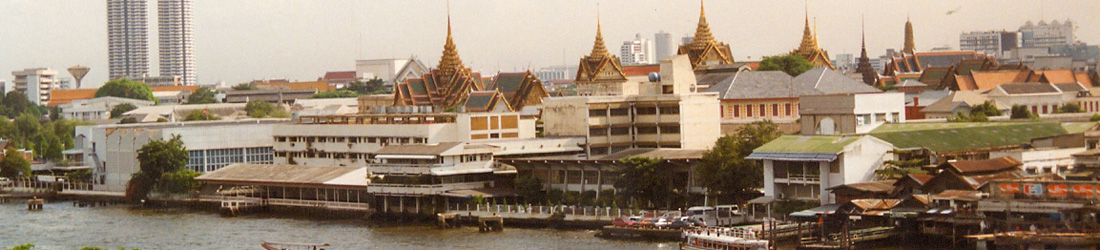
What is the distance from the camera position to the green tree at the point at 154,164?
211 feet

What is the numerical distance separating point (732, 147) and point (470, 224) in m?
7.93

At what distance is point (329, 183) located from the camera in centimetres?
5634

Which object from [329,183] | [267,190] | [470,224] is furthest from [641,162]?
[267,190]

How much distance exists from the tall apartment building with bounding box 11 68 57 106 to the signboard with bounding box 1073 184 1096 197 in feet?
443

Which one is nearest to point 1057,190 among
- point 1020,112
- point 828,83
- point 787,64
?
point 828,83

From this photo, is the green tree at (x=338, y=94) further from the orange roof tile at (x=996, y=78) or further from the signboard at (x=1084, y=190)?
the signboard at (x=1084, y=190)

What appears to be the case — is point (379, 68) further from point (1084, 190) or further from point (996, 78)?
point (1084, 190)

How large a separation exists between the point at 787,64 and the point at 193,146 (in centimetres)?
2770

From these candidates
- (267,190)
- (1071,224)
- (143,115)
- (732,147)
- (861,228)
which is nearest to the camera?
(1071,224)

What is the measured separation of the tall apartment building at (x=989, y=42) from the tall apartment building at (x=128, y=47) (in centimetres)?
10622

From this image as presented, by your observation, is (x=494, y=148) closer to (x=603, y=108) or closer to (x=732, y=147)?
(x=603, y=108)

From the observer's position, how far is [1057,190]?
35906 mm

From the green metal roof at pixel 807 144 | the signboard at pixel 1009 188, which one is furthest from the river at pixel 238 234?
the signboard at pixel 1009 188

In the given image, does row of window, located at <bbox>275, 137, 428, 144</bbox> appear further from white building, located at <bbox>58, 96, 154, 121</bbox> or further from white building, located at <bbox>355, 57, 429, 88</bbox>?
white building, located at <bbox>355, 57, 429, 88</bbox>
